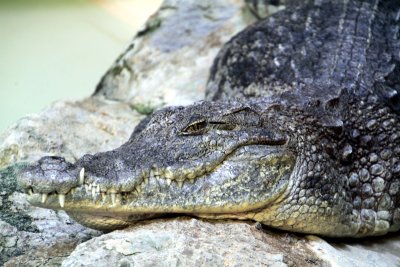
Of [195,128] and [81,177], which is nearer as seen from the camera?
[81,177]

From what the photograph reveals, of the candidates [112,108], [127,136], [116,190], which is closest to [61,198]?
[116,190]

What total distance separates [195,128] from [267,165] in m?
0.39

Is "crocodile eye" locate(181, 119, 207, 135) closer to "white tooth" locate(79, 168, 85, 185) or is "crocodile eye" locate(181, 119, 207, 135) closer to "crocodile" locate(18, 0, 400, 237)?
"crocodile" locate(18, 0, 400, 237)

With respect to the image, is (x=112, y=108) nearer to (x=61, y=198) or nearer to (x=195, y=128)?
(x=195, y=128)

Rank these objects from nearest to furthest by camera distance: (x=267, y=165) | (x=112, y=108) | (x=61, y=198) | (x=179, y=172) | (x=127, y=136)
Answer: (x=61, y=198) < (x=179, y=172) < (x=267, y=165) < (x=127, y=136) < (x=112, y=108)

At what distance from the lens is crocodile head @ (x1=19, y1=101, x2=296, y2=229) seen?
9.37 feet

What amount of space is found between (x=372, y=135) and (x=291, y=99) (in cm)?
53

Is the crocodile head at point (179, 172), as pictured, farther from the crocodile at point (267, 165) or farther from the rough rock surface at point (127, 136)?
the rough rock surface at point (127, 136)

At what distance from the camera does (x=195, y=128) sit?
127 inches

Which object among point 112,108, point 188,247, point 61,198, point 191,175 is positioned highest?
point 112,108

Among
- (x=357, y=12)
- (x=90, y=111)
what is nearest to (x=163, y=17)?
(x=90, y=111)

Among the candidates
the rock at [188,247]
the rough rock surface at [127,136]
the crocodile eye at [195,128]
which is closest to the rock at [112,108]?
the rough rock surface at [127,136]

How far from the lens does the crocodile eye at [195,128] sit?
3.22 meters

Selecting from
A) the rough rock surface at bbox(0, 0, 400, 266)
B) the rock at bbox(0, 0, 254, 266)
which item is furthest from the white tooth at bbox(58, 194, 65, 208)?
the rock at bbox(0, 0, 254, 266)
